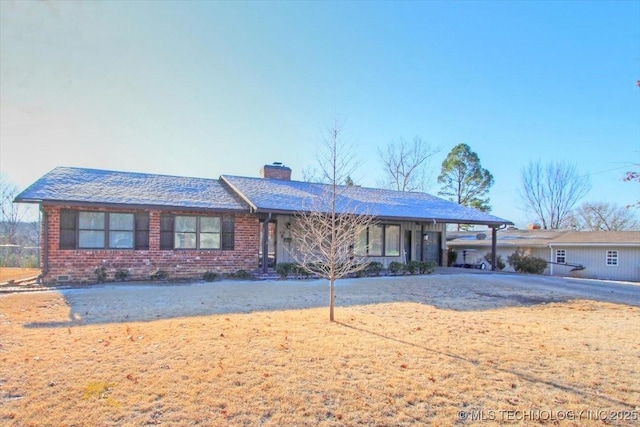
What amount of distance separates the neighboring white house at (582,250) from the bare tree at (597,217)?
14.4 metres

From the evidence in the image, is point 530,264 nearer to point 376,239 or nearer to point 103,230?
point 376,239

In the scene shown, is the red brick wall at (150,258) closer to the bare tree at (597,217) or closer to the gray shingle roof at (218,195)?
the gray shingle roof at (218,195)

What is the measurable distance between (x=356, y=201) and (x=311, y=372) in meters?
12.4

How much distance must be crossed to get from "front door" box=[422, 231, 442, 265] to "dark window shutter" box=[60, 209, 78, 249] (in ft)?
47.0

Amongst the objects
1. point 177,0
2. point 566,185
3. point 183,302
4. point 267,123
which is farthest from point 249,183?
point 566,185

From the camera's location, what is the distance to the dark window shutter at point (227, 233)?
45.4 feet

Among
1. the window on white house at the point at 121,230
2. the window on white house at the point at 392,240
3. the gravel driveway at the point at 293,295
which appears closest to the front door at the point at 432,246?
the window on white house at the point at 392,240

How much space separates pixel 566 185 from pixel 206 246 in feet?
122

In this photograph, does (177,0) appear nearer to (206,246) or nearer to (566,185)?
(206,246)

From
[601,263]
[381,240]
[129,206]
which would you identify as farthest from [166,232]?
[601,263]

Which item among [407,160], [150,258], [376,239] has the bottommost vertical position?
[150,258]

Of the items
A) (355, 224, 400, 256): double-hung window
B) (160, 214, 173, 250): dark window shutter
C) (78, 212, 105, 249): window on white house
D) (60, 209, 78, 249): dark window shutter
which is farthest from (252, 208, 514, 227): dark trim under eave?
(60, 209, 78, 249): dark window shutter

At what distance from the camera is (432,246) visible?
19.8m

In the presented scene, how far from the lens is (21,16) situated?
412 inches
